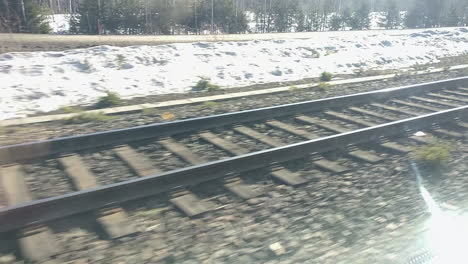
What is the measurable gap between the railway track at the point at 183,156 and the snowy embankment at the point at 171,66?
3.05 m

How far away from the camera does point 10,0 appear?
704 inches

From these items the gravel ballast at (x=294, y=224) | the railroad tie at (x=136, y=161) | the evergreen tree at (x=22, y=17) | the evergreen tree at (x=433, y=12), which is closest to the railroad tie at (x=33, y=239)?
the gravel ballast at (x=294, y=224)

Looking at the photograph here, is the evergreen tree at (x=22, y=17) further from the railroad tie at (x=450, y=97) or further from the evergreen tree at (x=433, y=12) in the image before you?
the evergreen tree at (x=433, y=12)

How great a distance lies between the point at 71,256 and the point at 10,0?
17.9 metres

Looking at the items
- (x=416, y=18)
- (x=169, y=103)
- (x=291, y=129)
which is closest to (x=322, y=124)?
(x=291, y=129)

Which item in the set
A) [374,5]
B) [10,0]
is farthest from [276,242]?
[374,5]

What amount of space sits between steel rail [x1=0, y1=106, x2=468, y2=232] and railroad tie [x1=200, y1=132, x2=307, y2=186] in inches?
9.3

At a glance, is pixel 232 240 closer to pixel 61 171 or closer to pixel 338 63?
pixel 61 171

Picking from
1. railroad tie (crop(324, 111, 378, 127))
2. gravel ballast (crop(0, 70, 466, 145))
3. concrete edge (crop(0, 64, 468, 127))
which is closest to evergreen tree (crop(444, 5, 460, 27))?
gravel ballast (crop(0, 70, 466, 145))

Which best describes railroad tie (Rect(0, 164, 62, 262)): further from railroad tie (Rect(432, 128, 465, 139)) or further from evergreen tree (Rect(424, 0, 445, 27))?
evergreen tree (Rect(424, 0, 445, 27))

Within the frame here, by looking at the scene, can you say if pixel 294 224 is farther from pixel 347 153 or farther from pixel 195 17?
pixel 195 17

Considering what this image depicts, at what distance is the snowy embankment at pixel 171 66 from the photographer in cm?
943

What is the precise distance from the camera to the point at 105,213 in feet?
13.6

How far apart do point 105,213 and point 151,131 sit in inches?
96.9
